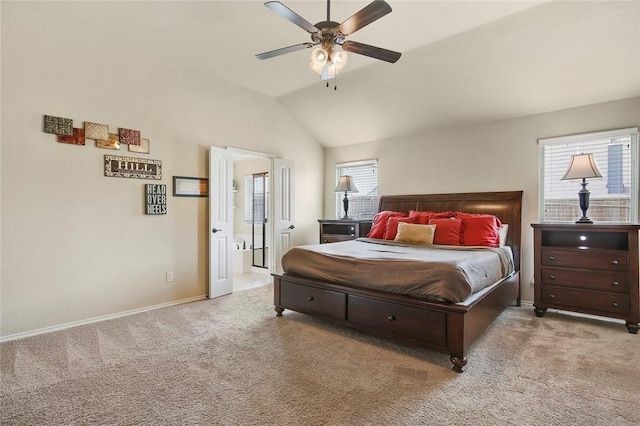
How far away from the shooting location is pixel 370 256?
3.05 m

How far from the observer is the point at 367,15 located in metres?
2.10

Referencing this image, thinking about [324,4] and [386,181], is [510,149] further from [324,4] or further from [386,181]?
[324,4]

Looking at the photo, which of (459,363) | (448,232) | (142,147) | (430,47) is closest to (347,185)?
(448,232)

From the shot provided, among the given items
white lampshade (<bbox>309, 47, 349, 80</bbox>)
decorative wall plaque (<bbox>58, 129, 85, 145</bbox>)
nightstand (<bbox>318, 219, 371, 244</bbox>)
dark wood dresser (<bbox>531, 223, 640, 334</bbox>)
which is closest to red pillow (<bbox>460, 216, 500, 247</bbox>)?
dark wood dresser (<bbox>531, 223, 640, 334</bbox>)

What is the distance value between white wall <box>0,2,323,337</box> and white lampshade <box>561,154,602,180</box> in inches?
164

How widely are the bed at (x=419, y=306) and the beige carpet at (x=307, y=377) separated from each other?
0.16 meters

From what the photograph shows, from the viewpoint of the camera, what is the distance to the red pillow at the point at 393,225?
432cm

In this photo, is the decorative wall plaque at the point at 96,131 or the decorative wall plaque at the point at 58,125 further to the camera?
the decorative wall plaque at the point at 96,131

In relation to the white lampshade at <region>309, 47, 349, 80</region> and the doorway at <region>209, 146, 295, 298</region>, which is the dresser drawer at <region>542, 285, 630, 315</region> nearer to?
the white lampshade at <region>309, 47, 349, 80</region>

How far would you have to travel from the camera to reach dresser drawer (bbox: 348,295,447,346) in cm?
241

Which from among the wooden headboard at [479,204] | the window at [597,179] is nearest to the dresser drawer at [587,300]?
the wooden headboard at [479,204]

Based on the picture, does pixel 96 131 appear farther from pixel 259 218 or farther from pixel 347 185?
pixel 259 218

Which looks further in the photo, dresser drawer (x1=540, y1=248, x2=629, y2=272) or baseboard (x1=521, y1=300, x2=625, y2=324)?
baseboard (x1=521, y1=300, x2=625, y2=324)

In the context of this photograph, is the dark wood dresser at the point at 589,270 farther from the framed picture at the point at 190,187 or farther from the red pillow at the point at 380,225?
the framed picture at the point at 190,187
